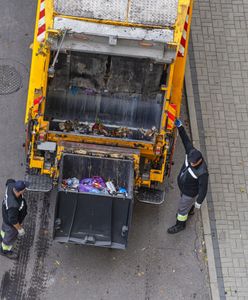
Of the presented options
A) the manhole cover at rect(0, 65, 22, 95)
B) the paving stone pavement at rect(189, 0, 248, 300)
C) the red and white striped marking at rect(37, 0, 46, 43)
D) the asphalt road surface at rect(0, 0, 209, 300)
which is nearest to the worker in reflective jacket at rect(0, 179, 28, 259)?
the asphalt road surface at rect(0, 0, 209, 300)

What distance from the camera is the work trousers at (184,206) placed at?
904cm

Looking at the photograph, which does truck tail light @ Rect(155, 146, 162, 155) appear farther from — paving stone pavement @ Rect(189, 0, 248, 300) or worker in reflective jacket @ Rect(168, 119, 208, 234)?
paving stone pavement @ Rect(189, 0, 248, 300)

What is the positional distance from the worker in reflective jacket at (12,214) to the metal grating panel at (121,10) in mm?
2361

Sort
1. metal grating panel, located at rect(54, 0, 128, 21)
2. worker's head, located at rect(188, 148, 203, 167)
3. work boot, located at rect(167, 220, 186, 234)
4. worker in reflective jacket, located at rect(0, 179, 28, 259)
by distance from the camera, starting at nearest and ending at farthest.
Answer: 1. worker in reflective jacket, located at rect(0, 179, 28, 259)
2. metal grating panel, located at rect(54, 0, 128, 21)
3. worker's head, located at rect(188, 148, 203, 167)
4. work boot, located at rect(167, 220, 186, 234)

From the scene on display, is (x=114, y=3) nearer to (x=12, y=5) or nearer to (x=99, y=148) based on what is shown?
(x=99, y=148)

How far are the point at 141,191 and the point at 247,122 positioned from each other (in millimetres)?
2463

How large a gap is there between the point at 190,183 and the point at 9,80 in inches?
146

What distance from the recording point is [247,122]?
10594mm

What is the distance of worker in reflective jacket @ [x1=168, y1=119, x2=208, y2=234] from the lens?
338 inches

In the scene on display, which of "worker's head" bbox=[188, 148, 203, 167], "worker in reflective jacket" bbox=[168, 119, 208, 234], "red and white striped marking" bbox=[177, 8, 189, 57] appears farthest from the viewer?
"red and white striped marking" bbox=[177, 8, 189, 57]

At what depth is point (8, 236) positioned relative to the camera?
8.70m

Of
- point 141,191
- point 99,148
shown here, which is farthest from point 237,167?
point 99,148

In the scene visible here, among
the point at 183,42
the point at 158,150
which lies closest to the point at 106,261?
the point at 158,150

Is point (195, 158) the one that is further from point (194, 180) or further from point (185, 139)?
point (185, 139)
